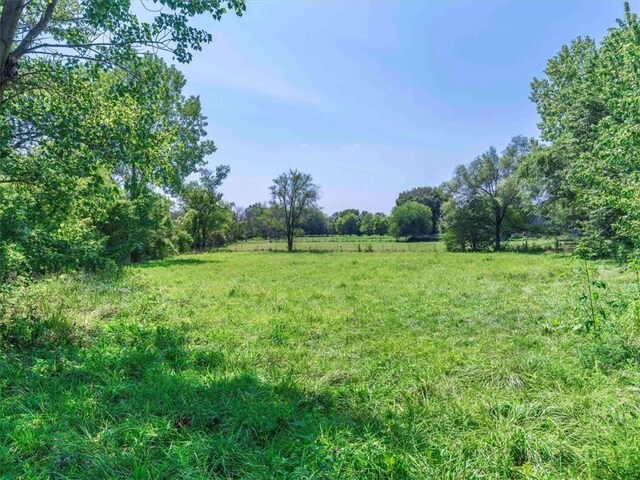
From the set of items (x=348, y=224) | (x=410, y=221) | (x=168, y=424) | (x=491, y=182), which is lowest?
(x=168, y=424)

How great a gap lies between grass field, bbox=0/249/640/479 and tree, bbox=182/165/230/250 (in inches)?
1103

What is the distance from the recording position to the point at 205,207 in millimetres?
37344

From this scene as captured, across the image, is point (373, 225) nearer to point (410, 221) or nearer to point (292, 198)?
Result: point (410, 221)

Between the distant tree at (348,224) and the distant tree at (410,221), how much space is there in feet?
73.5

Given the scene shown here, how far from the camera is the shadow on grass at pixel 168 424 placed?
253 cm

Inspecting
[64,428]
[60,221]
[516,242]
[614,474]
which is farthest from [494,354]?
[516,242]

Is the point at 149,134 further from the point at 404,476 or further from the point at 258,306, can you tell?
the point at 404,476

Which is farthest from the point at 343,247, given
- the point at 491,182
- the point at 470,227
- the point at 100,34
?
the point at 100,34

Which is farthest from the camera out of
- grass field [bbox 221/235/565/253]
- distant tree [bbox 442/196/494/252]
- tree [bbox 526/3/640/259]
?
distant tree [bbox 442/196/494/252]

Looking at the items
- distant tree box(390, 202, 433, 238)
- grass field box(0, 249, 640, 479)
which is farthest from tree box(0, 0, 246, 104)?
distant tree box(390, 202, 433, 238)

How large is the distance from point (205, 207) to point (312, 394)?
36406 mm

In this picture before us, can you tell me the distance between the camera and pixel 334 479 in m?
2.41

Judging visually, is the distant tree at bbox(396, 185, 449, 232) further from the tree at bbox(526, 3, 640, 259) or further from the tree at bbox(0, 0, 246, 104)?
the tree at bbox(0, 0, 246, 104)

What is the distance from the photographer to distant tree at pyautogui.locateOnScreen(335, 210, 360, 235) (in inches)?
3305
